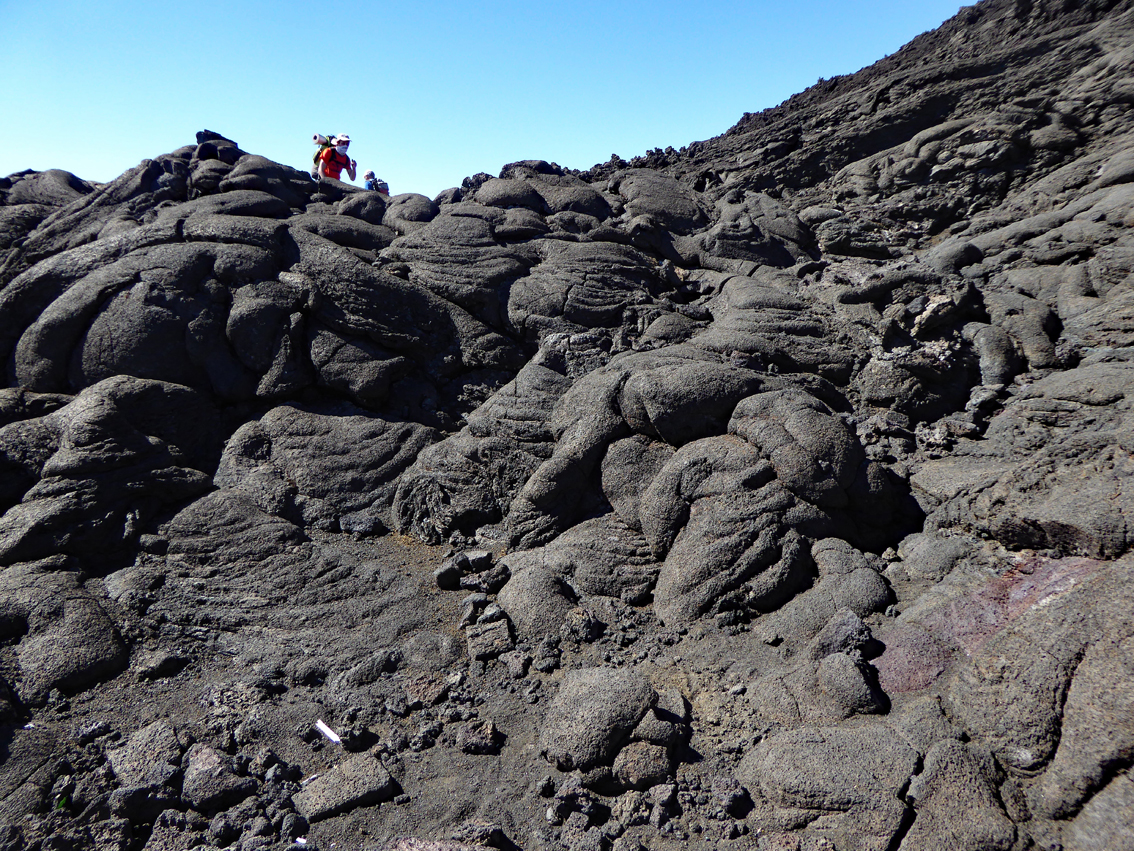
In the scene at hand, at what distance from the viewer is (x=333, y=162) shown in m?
15.9

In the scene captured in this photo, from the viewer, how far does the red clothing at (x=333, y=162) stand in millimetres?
15648

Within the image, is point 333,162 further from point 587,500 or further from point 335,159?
point 587,500

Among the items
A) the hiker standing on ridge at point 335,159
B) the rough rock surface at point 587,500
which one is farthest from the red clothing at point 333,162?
the rough rock surface at point 587,500

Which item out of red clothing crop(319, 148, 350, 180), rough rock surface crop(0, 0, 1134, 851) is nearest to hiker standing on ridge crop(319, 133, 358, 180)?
red clothing crop(319, 148, 350, 180)

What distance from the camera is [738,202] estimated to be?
14.3 metres

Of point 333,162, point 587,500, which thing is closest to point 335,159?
point 333,162

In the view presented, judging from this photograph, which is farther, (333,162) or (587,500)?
(333,162)

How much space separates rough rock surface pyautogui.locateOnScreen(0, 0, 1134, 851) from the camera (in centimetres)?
487

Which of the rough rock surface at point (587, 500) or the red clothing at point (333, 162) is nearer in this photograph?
the rough rock surface at point (587, 500)

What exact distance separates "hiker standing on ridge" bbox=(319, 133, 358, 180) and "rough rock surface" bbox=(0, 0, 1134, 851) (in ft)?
8.36

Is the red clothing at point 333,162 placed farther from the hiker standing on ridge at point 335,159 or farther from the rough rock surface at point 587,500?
the rough rock surface at point 587,500

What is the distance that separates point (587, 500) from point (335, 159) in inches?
498

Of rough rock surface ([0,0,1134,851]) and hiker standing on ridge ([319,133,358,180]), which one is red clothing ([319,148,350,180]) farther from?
rough rock surface ([0,0,1134,851])

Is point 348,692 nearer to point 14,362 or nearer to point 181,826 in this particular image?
point 181,826
